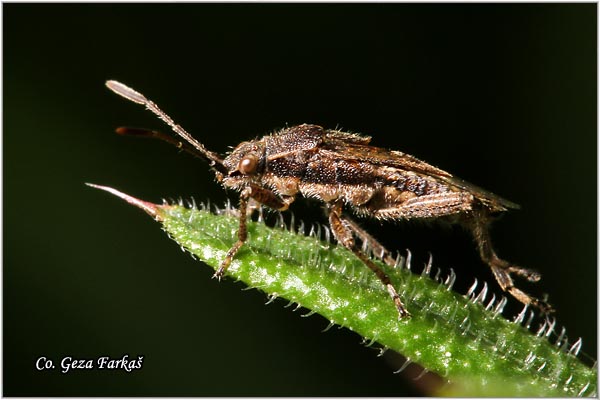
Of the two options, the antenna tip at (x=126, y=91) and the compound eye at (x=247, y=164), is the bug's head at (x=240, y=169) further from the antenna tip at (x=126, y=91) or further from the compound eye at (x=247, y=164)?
the antenna tip at (x=126, y=91)

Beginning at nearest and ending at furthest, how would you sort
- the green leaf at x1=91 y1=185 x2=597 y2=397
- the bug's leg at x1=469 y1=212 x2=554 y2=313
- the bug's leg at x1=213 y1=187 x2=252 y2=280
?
the green leaf at x1=91 y1=185 x2=597 y2=397
the bug's leg at x1=213 y1=187 x2=252 y2=280
the bug's leg at x1=469 y1=212 x2=554 y2=313

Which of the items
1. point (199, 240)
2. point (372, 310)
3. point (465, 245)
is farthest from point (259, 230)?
point (465, 245)

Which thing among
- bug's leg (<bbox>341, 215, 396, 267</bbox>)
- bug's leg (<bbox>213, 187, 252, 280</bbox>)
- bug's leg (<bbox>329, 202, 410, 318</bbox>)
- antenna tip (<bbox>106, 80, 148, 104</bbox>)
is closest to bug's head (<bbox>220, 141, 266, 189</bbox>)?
bug's leg (<bbox>213, 187, 252, 280</bbox>)

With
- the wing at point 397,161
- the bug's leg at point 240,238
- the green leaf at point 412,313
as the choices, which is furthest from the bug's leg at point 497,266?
the bug's leg at point 240,238

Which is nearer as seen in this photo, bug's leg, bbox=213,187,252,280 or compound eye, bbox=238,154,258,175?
bug's leg, bbox=213,187,252,280

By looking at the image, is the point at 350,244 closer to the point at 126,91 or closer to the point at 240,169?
the point at 240,169

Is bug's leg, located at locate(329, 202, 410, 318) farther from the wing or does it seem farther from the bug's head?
the bug's head

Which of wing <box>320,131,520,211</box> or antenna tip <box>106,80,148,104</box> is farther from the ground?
wing <box>320,131,520,211</box>
